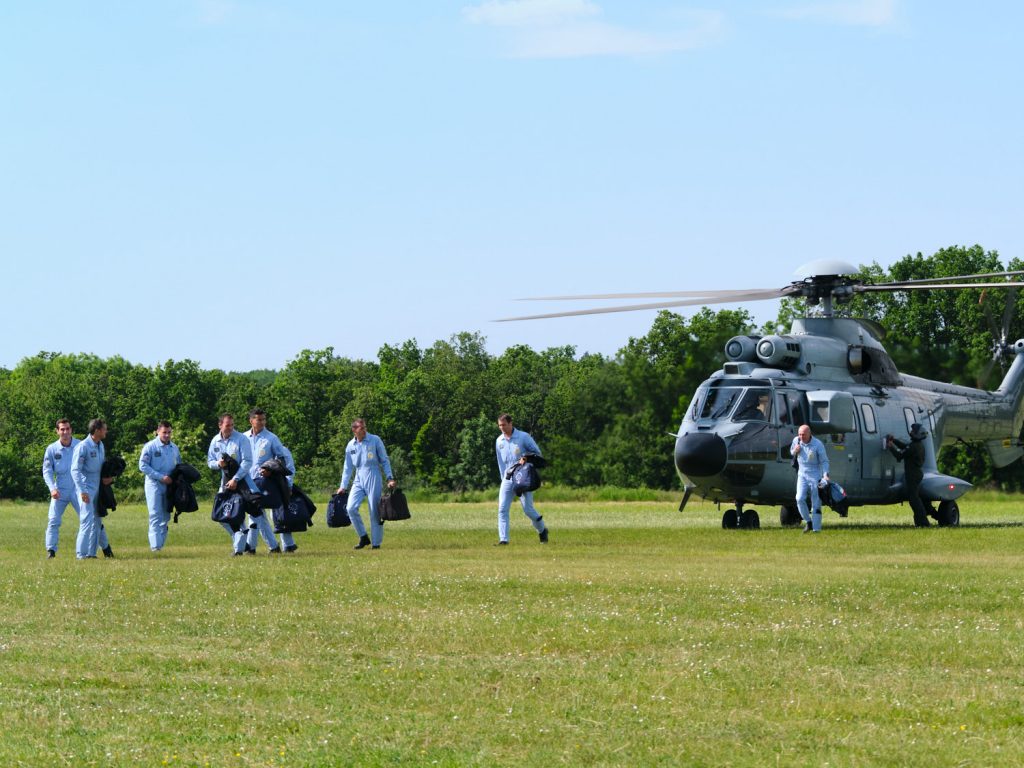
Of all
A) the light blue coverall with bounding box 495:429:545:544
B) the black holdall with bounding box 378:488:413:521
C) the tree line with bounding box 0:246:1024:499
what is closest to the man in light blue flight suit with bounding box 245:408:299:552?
the black holdall with bounding box 378:488:413:521

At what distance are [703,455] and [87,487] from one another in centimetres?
1087

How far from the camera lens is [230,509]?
19984 millimetres

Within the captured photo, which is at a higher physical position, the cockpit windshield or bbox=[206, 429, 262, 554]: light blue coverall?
the cockpit windshield

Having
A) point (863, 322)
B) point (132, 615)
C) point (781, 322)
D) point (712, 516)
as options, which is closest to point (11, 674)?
point (132, 615)

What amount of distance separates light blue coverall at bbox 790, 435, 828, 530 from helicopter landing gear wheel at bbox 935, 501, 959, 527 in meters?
4.61

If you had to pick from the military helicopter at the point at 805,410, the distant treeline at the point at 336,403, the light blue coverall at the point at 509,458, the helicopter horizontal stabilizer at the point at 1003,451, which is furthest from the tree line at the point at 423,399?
the light blue coverall at the point at 509,458

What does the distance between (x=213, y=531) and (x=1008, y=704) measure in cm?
2297

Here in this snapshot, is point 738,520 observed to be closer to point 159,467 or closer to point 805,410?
point 805,410

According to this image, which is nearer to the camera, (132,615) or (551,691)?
(551,691)

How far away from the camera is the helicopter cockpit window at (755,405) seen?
26.6 meters

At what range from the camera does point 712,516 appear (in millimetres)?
35812

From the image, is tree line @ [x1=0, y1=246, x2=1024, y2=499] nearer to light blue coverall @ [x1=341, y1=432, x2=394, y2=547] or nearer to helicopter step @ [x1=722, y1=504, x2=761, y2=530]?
helicopter step @ [x1=722, y1=504, x2=761, y2=530]

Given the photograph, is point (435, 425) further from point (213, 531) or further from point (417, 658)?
point (417, 658)

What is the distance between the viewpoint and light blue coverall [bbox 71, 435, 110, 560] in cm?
1944
